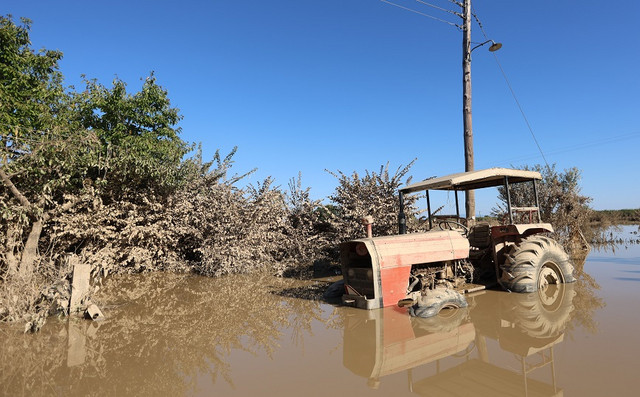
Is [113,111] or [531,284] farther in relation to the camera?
[113,111]

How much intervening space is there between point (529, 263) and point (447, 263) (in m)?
1.45

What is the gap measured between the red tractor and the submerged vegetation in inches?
133

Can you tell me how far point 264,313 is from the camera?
18.2 ft

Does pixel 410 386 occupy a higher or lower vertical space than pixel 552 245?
lower

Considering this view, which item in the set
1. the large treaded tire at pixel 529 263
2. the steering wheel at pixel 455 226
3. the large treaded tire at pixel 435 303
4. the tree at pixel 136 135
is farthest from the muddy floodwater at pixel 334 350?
the tree at pixel 136 135

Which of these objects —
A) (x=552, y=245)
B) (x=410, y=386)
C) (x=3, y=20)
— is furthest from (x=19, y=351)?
(x=3, y=20)

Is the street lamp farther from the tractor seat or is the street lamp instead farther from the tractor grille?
the tractor grille

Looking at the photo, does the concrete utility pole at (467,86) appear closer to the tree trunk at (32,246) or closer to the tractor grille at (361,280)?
the tractor grille at (361,280)

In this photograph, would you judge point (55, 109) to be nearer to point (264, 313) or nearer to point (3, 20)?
point (3, 20)

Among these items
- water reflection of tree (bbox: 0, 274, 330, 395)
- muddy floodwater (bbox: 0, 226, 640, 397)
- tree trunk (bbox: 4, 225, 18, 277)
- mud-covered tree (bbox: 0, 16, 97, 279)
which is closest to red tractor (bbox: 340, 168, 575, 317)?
muddy floodwater (bbox: 0, 226, 640, 397)

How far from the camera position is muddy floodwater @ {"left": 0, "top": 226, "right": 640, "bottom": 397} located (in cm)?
303

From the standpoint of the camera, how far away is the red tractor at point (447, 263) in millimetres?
5379

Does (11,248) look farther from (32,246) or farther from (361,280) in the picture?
(361,280)

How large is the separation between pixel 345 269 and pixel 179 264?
219 inches
